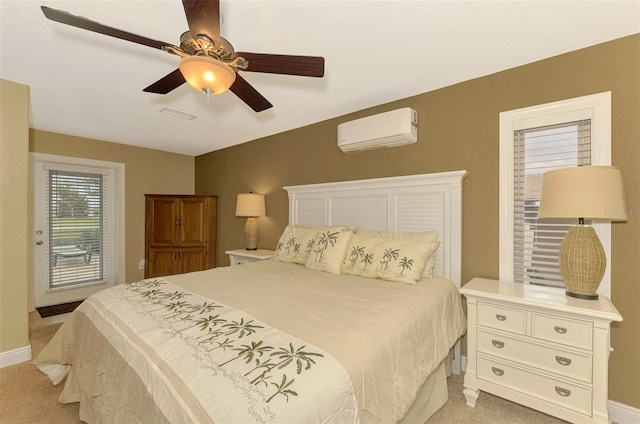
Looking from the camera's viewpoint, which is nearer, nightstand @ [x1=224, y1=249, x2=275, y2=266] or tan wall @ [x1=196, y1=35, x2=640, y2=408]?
tan wall @ [x1=196, y1=35, x2=640, y2=408]

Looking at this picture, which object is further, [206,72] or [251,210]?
[251,210]

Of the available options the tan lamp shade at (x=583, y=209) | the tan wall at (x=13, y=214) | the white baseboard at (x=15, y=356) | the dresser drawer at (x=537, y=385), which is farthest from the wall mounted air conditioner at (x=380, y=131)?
the white baseboard at (x=15, y=356)

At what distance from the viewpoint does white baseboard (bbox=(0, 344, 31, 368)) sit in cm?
232

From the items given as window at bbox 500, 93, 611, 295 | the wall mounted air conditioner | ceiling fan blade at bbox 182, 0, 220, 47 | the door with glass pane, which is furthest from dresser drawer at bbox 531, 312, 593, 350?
the door with glass pane

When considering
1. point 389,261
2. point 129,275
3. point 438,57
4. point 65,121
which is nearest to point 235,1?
point 438,57

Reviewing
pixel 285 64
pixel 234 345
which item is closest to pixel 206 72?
pixel 285 64

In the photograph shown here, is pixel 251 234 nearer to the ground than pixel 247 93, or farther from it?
nearer to the ground

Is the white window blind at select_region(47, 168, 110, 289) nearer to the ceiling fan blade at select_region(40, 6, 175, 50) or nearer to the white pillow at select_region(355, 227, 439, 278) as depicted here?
the ceiling fan blade at select_region(40, 6, 175, 50)

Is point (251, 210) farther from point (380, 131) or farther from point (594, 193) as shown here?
point (594, 193)

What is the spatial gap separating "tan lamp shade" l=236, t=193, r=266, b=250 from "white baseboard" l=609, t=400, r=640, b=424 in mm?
3617

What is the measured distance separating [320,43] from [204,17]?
0.86m

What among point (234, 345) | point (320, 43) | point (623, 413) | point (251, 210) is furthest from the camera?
point (251, 210)

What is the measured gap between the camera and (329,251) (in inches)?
98.3

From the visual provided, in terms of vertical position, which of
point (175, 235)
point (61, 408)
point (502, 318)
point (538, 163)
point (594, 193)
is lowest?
point (61, 408)
